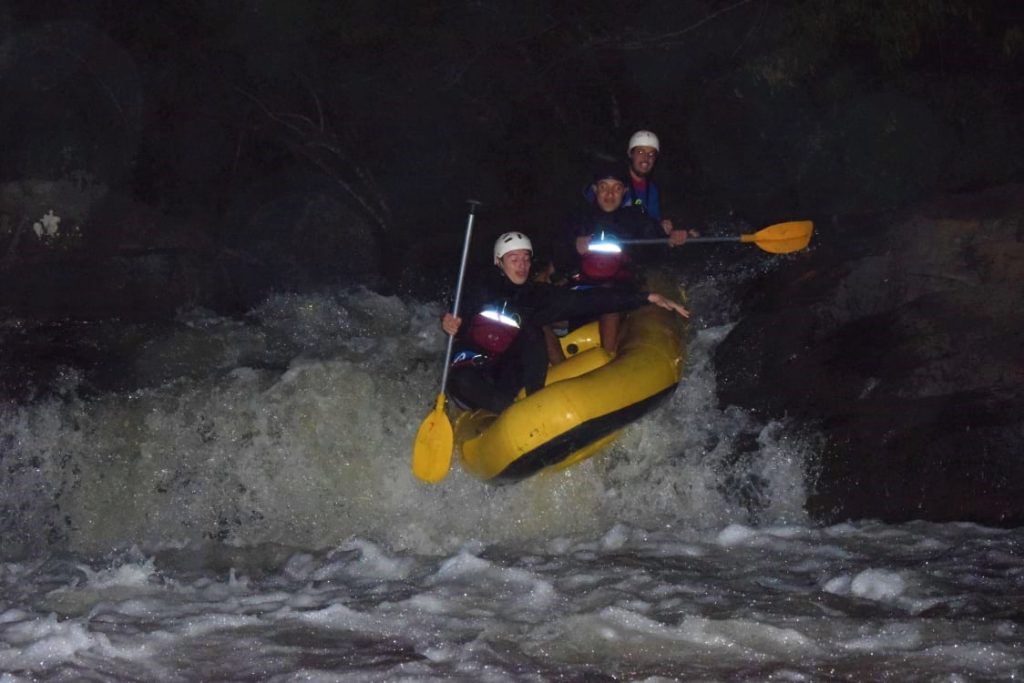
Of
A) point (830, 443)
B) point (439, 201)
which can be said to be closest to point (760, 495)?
point (830, 443)

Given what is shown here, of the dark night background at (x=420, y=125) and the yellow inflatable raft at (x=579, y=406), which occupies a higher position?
the dark night background at (x=420, y=125)

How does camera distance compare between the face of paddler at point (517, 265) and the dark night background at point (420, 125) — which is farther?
the dark night background at point (420, 125)

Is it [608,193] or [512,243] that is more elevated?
[608,193]

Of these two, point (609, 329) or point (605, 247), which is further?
point (605, 247)

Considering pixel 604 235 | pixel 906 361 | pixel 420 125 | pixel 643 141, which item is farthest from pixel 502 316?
pixel 420 125

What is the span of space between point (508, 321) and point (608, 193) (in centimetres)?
105

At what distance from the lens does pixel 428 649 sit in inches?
142

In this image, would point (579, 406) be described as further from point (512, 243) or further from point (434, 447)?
point (512, 243)

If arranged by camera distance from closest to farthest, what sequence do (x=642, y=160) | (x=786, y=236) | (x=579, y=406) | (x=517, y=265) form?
(x=579, y=406), (x=517, y=265), (x=786, y=236), (x=642, y=160)

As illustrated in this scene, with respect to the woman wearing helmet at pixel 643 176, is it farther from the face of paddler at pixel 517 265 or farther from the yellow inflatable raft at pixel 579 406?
the face of paddler at pixel 517 265

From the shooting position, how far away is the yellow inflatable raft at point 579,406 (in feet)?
14.5

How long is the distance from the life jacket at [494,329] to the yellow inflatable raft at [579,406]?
0.90ft

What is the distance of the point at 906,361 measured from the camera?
200 inches

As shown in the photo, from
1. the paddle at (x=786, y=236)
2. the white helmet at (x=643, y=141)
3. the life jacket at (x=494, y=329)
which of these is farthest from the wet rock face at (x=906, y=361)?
the life jacket at (x=494, y=329)
